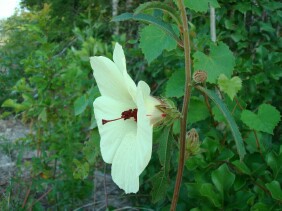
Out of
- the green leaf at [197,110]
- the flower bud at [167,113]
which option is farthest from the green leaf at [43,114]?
the flower bud at [167,113]

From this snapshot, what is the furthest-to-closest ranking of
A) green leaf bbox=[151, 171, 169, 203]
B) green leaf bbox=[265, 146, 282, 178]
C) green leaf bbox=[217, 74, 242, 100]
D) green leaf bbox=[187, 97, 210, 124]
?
1. green leaf bbox=[187, 97, 210, 124]
2. green leaf bbox=[265, 146, 282, 178]
3. green leaf bbox=[217, 74, 242, 100]
4. green leaf bbox=[151, 171, 169, 203]

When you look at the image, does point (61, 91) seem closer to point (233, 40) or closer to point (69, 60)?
point (69, 60)

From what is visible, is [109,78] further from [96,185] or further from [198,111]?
[96,185]

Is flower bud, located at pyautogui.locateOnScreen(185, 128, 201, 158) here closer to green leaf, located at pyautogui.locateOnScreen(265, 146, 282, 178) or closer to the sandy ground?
green leaf, located at pyautogui.locateOnScreen(265, 146, 282, 178)

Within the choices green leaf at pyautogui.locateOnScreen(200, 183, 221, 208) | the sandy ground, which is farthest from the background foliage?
the sandy ground

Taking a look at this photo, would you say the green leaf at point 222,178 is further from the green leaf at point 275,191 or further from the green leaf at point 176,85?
the green leaf at point 176,85

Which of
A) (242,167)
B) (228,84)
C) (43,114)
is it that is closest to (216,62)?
(228,84)

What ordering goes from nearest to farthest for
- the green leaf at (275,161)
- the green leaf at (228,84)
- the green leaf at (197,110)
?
the green leaf at (228,84) < the green leaf at (275,161) < the green leaf at (197,110)
